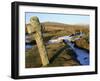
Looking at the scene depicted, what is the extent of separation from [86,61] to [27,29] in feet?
1.39

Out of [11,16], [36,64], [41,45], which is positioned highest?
[11,16]

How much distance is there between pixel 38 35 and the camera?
1.51 metres

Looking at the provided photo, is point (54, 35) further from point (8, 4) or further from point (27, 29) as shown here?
point (8, 4)

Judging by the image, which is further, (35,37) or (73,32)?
(73,32)

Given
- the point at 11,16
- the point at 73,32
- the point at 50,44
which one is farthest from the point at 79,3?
the point at 11,16

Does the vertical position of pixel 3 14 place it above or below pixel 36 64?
above

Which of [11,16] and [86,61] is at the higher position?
[11,16]

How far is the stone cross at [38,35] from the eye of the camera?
150 cm

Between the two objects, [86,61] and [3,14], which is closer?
[3,14]

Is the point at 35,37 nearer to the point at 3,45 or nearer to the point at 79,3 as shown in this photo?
the point at 3,45

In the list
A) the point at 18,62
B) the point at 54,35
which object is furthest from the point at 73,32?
the point at 18,62

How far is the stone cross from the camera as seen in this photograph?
59.0 inches

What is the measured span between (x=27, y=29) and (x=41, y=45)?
0.39ft

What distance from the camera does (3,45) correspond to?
1456mm
